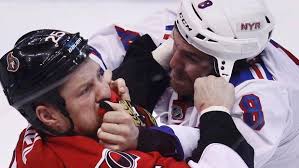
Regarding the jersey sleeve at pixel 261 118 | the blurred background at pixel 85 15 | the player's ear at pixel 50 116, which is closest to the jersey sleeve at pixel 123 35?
the jersey sleeve at pixel 261 118

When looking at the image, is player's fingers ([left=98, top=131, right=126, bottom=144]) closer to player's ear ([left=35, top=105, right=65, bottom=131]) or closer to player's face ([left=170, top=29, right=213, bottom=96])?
player's ear ([left=35, top=105, right=65, bottom=131])

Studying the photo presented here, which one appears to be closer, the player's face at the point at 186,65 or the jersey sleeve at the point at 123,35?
the player's face at the point at 186,65

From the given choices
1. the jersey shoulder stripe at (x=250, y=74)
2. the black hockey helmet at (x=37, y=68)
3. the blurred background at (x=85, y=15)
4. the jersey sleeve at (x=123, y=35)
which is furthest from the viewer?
the blurred background at (x=85, y=15)

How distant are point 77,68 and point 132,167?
8.8 inches

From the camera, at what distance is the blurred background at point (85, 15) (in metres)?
2.90

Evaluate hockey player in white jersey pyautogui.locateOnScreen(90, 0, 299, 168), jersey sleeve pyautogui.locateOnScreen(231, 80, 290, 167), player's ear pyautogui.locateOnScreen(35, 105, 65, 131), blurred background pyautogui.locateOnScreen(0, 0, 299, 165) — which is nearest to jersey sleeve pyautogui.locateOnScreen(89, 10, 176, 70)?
hockey player in white jersey pyautogui.locateOnScreen(90, 0, 299, 168)

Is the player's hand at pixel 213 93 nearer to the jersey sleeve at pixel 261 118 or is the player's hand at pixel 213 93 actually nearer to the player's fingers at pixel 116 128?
the jersey sleeve at pixel 261 118

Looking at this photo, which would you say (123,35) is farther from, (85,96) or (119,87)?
(85,96)

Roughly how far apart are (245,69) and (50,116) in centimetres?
53

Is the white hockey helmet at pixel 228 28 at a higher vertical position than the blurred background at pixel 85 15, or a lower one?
higher

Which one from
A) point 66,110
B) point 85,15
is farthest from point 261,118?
point 85,15

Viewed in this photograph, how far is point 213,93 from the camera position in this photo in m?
1.45

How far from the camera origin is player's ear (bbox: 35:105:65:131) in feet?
4.17

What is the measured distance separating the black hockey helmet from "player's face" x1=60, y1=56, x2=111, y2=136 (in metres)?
0.02
